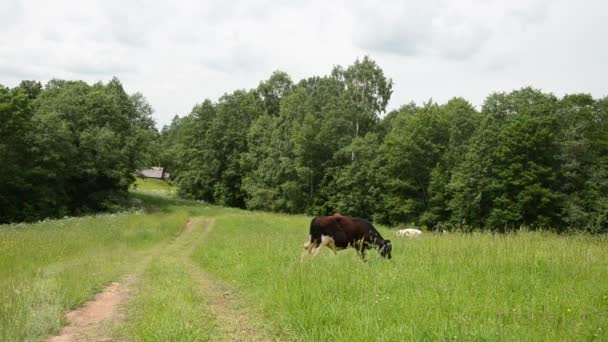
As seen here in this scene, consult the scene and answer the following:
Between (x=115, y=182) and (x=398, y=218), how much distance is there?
3045 cm

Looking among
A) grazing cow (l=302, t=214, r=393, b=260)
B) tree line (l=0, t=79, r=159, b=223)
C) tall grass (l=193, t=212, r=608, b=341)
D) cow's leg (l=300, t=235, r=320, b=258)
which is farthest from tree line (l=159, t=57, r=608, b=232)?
tall grass (l=193, t=212, r=608, b=341)

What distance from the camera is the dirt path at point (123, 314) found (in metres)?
6.79

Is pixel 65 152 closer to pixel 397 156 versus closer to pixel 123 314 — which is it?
pixel 397 156

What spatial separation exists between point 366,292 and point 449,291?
1.31 m

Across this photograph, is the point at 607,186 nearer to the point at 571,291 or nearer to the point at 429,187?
the point at 429,187

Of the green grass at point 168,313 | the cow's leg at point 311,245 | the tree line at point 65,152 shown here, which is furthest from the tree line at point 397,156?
the green grass at point 168,313

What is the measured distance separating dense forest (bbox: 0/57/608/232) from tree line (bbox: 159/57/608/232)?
16 cm

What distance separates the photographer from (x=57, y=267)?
1220 cm

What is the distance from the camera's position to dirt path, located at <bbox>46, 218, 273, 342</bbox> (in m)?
6.79

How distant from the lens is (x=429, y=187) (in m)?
47.1

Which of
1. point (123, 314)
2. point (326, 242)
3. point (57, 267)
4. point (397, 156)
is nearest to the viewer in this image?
point (123, 314)

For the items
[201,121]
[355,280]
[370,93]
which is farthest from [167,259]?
[201,121]

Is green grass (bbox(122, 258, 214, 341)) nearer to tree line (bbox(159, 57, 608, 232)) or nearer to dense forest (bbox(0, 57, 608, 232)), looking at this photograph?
dense forest (bbox(0, 57, 608, 232))

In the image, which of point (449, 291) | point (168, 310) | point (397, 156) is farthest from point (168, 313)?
point (397, 156)
